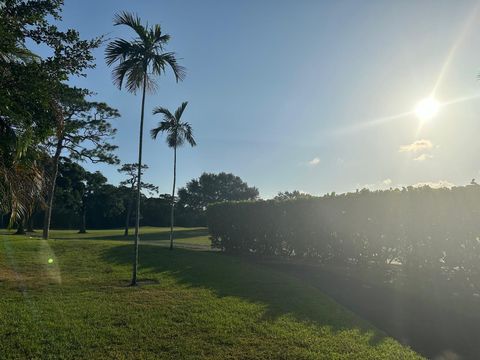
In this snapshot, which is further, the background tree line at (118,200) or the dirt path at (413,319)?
the background tree line at (118,200)

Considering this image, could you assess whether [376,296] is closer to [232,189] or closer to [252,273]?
[252,273]

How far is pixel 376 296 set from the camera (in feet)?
34.1

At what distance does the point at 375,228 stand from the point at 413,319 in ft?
20.1

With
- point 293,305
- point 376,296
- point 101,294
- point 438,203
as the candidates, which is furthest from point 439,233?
point 101,294

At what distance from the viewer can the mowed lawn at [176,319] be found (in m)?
5.89

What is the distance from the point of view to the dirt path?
6.64m

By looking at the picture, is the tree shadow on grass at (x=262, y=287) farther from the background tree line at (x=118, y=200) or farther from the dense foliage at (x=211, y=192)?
the dense foliage at (x=211, y=192)

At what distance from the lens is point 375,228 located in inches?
553

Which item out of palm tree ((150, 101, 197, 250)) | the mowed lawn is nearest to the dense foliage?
palm tree ((150, 101, 197, 250))

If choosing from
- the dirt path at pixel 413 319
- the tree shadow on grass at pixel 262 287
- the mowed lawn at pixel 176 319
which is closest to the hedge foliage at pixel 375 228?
the dirt path at pixel 413 319

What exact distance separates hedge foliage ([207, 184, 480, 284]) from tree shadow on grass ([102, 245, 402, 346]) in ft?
10.9

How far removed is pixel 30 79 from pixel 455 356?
7.94m

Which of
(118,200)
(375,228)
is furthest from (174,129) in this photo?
(118,200)

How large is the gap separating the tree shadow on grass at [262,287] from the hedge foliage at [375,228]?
10.9 ft
